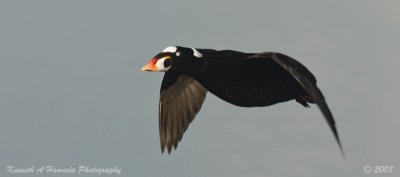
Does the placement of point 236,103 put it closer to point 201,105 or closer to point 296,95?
point 296,95

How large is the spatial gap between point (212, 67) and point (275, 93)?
0.93 meters

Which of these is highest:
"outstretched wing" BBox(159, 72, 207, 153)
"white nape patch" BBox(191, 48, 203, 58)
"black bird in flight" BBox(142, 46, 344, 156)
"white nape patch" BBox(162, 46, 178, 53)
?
"white nape patch" BBox(162, 46, 178, 53)

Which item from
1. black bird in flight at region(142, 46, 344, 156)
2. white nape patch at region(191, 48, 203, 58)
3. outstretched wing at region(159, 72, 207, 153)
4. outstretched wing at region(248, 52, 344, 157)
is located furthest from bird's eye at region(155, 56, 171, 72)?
outstretched wing at region(159, 72, 207, 153)

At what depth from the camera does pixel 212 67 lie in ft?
39.4

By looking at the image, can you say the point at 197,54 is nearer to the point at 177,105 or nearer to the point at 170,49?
the point at 170,49

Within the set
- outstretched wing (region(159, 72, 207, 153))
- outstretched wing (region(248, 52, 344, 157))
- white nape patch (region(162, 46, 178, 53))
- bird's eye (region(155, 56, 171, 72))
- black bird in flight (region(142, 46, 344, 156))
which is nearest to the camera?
outstretched wing (region(248, 52, 344, 157))

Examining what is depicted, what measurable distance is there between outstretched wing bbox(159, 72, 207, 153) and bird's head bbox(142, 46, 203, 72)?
1813mm

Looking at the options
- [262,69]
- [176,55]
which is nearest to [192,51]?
[176,55]

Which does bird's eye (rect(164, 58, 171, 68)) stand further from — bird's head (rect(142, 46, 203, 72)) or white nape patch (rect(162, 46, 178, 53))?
white nape patch (rect(162, 46, 178, 53))

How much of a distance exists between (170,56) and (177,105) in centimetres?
217

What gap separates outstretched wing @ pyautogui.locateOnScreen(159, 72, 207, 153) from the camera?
1403 cm

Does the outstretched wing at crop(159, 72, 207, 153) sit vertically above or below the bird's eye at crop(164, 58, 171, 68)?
below

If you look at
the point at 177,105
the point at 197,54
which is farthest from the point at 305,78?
the point at 177,105

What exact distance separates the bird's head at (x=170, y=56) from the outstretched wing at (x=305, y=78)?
114 cm
